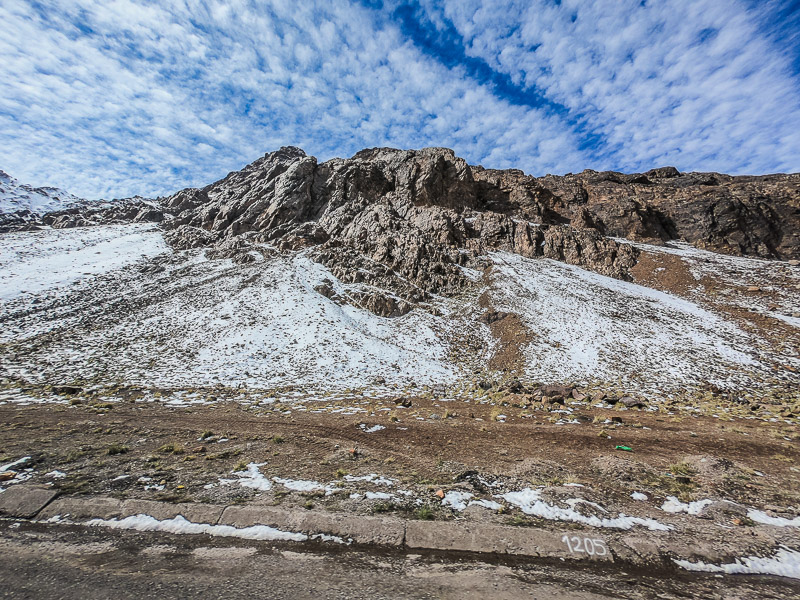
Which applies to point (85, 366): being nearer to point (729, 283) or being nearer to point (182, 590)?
point (182, 590)

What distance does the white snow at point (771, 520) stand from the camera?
5571 millimetres

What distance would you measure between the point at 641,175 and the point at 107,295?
9313cm

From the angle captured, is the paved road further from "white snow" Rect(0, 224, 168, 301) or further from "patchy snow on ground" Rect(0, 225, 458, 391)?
"white snow" Rect(0, 224, 168, 301)

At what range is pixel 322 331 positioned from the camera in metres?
24.8

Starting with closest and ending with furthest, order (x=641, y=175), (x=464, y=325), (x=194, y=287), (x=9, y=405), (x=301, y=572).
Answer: (x=301, y=572)
(x=9, y=405)
(x=464, y=325)
(x=194, y=287)
(x=641, y=175)

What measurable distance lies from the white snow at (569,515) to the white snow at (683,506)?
889mm

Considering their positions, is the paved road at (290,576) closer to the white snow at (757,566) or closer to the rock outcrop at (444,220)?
the white snow at (757,566)

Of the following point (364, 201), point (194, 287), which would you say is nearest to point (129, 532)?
point (194, 287)

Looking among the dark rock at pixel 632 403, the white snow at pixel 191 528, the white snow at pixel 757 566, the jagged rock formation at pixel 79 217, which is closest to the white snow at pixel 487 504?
the white snow at pixel 757 566

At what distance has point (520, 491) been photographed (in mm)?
6461

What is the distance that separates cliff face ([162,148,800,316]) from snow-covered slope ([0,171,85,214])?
43.8 meters

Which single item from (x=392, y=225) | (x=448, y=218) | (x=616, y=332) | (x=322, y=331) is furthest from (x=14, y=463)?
(x=448, y=218)

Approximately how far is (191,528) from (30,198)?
11575cm

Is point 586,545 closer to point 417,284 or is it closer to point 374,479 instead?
point 374,479
